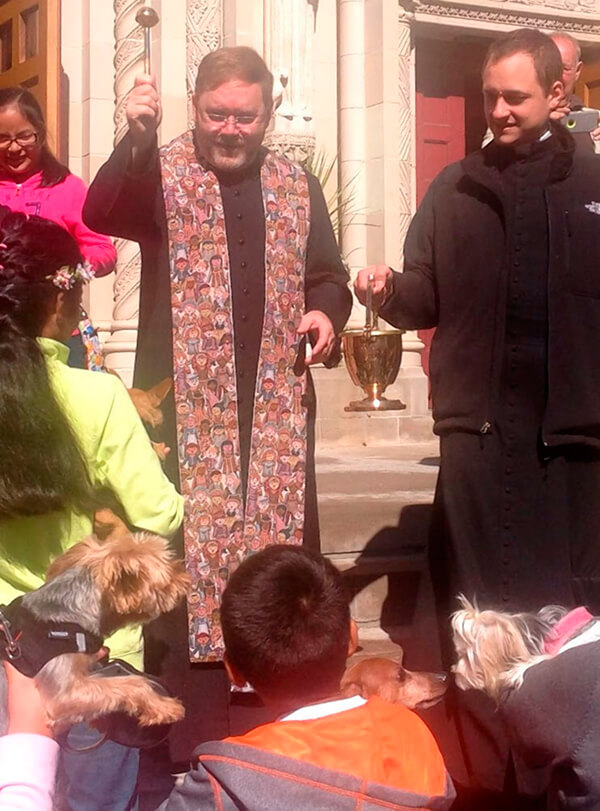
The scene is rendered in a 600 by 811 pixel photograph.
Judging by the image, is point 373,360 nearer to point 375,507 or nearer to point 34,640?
point 375,507

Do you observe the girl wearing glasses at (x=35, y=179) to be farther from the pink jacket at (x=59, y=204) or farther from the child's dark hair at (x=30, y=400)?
the child's dark hair at (x=30, y=400)

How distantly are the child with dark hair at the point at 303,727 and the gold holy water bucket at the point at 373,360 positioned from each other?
1628 mm

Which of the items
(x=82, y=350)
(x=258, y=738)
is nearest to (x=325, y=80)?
(x=82, y=350)

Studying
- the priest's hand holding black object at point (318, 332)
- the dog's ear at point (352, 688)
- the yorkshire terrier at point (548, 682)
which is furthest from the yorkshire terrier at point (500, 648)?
the priest's hand holding black object at point (318, 332)

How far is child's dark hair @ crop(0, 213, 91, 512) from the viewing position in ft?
8.64

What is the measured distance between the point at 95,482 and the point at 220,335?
32.3 inches

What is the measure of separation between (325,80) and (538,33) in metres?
5.50

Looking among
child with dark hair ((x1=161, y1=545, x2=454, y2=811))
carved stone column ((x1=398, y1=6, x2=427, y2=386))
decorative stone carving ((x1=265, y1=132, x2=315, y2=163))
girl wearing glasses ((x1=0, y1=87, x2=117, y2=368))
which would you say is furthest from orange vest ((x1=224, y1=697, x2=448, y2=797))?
carved stone column ((x1=398, y1=6, x2=427, y2=386))

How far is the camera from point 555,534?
3387mm

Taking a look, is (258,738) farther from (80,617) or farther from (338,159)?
(338,159)

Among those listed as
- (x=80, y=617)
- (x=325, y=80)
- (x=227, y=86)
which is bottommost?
(x=80, y=617)

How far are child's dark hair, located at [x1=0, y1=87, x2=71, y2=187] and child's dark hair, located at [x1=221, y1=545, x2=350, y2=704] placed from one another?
2.57m

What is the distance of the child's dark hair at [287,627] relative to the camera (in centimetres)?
235

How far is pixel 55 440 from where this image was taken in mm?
2664
